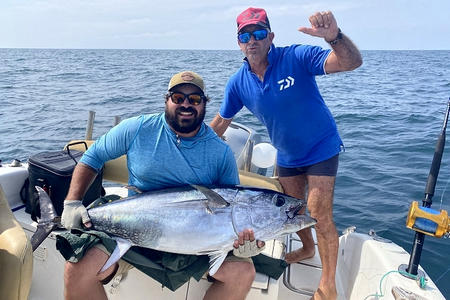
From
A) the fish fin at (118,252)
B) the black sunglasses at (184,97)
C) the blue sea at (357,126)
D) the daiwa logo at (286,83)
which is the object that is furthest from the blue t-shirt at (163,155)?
the blue sea at (357,126)

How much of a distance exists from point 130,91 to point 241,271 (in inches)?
576

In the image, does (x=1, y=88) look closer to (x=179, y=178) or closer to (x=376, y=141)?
(x=376, y=141)

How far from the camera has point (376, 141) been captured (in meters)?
8.87

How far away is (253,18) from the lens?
2912 millimetres

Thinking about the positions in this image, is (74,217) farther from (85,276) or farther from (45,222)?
(85,276)

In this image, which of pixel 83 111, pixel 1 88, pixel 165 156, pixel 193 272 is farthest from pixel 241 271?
pixel 1 88

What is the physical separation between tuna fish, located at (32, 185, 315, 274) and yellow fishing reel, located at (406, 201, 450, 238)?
66 centimetres

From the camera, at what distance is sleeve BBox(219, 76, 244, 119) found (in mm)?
3240

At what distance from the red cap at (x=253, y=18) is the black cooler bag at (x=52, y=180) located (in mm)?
1652

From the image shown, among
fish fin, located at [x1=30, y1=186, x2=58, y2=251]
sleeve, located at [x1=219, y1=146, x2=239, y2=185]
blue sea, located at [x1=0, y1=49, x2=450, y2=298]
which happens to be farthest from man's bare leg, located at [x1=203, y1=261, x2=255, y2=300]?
blue sea, located at [x1=0, y1=49, x2=450, y2=298]

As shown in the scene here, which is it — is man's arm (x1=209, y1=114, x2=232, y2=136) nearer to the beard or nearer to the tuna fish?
the beard

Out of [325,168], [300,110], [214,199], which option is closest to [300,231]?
[325,168]

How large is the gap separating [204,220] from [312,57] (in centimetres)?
145

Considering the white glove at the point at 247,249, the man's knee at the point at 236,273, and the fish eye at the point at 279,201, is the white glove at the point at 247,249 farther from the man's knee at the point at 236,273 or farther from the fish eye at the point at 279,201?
the fish eye at the point at 279,201
